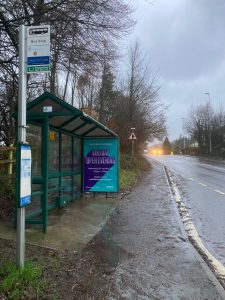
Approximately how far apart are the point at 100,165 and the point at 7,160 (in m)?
3.23

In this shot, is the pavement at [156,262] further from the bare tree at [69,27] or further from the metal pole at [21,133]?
the bare tree at [69,27]

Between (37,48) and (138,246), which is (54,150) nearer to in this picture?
(138,246)

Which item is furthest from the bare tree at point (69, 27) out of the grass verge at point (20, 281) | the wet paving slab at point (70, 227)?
the grass verge at point (20, 281)

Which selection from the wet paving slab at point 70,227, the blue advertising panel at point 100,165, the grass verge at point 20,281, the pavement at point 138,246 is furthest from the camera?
the blue advertising panel at point 100,165

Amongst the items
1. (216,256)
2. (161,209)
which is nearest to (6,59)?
(161,209)

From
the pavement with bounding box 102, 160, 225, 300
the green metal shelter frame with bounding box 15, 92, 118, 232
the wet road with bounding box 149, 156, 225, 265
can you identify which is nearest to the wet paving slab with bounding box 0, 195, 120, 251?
the green metal shelter frame with bounding box 15, 92, 118, 232

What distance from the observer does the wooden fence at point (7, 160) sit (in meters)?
11.8

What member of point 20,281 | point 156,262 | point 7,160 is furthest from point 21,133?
point 7,160

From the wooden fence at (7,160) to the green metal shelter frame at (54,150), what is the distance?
1.67 m

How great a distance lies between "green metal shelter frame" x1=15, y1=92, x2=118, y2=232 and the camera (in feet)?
27.5

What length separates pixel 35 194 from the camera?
845cm

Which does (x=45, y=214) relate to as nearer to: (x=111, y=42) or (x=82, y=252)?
(x=82, y=252)

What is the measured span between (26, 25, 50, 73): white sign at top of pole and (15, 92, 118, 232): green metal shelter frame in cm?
279

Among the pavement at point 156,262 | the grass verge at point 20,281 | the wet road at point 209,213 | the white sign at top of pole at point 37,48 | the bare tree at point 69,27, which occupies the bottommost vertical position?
the wet road at point 209,213
